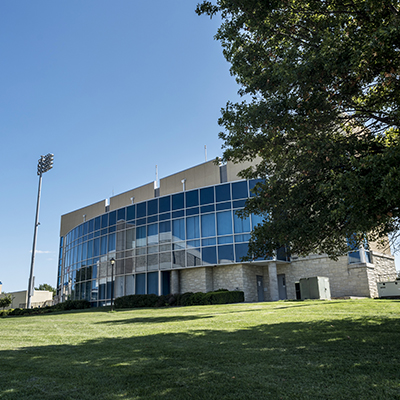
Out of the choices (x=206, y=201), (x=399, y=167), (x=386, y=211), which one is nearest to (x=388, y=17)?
(x=399, y=167)

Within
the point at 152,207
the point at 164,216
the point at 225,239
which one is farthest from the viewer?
the point at 152,207

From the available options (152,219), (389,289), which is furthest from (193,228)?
(389,289)

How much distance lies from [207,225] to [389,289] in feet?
46.0

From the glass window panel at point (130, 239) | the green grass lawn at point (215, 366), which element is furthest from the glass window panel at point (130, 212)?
the green grass lawn at point (215, 366)

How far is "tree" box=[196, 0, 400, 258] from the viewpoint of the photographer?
6570 millimetres

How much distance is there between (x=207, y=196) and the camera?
97.1 feet

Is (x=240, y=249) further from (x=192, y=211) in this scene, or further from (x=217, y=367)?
(x=217, y=367)

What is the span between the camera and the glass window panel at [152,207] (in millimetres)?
32375

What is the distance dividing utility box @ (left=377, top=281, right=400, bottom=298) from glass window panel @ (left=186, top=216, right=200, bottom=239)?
14119mm

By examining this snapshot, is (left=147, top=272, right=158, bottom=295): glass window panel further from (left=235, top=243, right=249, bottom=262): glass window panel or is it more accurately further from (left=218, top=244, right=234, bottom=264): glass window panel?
(left=235, top=243, right=249, bottom=262): glass window panel

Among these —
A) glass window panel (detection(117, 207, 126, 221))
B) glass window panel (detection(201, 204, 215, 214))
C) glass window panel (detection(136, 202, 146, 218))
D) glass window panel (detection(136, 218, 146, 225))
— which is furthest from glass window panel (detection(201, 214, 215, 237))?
glass window panel (detection(117, 207, 126, 221))

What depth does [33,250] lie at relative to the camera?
38.7 m

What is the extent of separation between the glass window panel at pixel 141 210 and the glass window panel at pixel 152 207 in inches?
22.2

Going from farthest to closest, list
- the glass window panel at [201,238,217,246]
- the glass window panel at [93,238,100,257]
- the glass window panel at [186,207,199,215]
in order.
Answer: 1. the glass window panel at [93,238,100,257]
2. the glass window panel at [186,207,199,215]
3. the glass window panel at [201,238,217,246]
